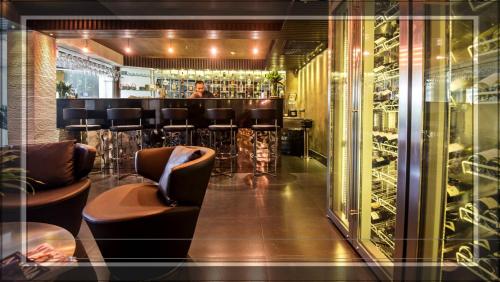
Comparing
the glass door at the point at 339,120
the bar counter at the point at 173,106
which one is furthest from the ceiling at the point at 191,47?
the glass door at the point at 339,120

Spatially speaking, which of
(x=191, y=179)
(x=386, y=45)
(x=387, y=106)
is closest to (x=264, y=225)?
(x=191, y=179)

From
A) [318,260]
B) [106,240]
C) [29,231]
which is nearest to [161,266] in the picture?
[106,240]

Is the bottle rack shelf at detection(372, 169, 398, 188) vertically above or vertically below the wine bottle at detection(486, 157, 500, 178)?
below

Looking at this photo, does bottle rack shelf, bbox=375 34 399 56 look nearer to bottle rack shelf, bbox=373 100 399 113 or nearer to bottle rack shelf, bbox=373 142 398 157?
bottle rack shelf, bbox=373 100 399 113

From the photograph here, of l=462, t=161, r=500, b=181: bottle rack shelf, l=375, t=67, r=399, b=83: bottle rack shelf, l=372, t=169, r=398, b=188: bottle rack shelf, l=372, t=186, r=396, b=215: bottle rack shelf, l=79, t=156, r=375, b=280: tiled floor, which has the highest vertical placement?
l=375, t=67, r=399, b=83: bottle rack shelf

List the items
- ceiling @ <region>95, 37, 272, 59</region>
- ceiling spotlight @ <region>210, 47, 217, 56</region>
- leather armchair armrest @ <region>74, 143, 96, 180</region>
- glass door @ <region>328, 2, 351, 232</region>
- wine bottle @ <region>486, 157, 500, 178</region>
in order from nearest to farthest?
wine bottle @ <region>486, 157, 500, 178</region> → leather armchair armrest @ <region>74, 143, 96, 180</region> → glass door @ <region>328, 2, 351, 232</region> → ceiling @ <region>95, 37, 272, 59</region> → ceiling spotlight @ <region>210, 47, 217, 56</region>

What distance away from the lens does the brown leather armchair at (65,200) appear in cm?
257

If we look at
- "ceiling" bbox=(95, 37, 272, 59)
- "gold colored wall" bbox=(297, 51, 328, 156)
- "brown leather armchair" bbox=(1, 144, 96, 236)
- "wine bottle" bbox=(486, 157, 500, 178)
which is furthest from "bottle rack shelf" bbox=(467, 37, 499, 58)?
"ceiling" bbox=(95, 37, 272, 59)

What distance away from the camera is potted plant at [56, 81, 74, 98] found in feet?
23.6

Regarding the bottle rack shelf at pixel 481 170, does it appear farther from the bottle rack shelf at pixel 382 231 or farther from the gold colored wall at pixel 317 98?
the gold colored wall at pixel 317 98

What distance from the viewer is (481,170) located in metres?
1.64

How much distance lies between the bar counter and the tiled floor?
1.59 m

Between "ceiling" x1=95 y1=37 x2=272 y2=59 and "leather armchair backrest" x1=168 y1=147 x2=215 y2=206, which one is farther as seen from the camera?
"ceiling" x1=95 y1=37 x2=272 y2=59

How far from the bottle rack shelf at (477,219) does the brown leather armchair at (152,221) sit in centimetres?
161
